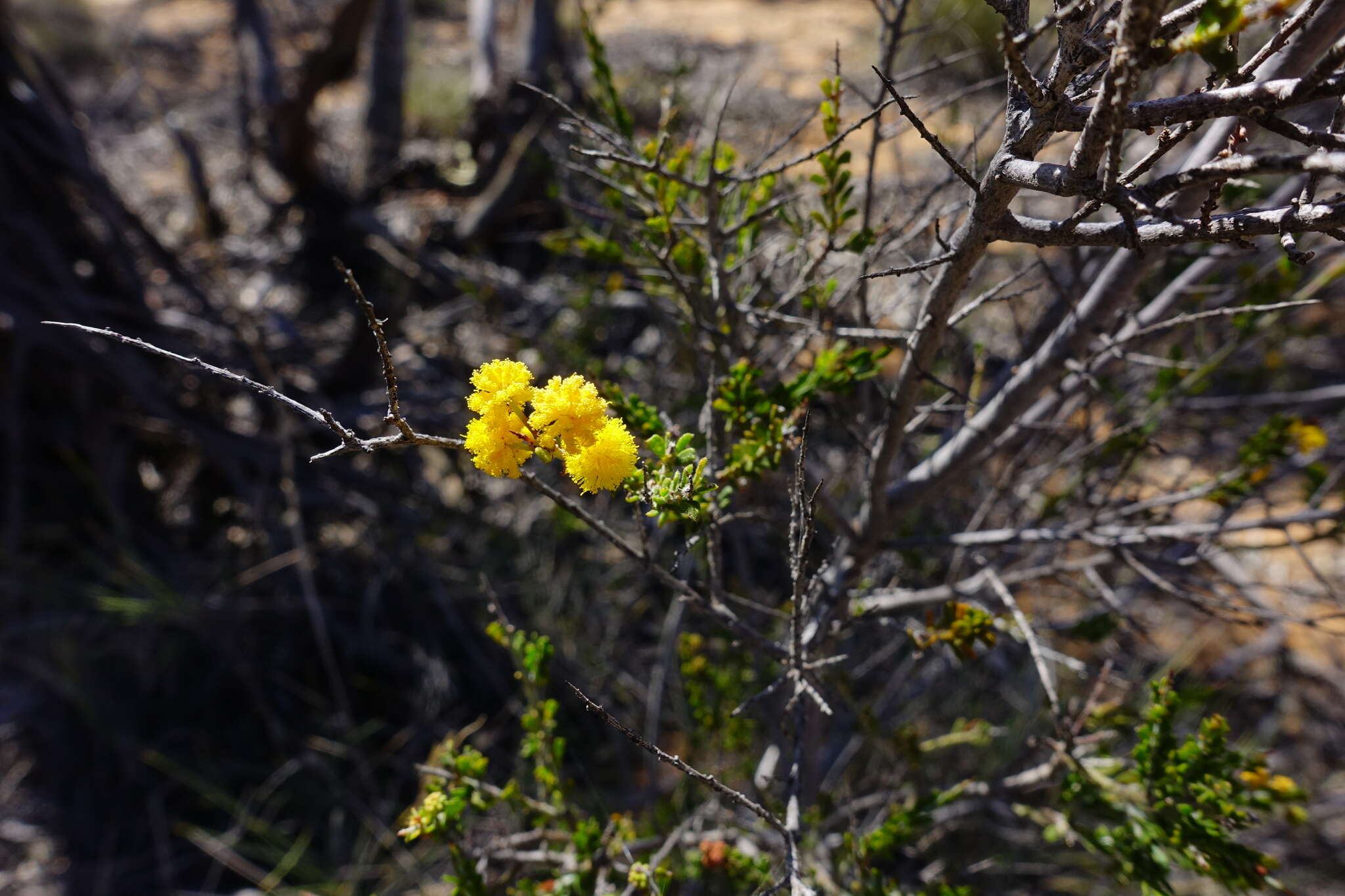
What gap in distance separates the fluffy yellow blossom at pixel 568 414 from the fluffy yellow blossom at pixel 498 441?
0.9 inches

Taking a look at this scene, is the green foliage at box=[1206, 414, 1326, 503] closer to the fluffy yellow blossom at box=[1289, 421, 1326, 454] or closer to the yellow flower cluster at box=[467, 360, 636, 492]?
the fluffy yellow blossom at box=[1289, 421, 1326, 454]

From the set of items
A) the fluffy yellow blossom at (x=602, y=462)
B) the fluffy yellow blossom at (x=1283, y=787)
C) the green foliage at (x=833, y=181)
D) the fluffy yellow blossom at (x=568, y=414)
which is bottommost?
the fluffy yellow blossom at (x=1283, y=787)

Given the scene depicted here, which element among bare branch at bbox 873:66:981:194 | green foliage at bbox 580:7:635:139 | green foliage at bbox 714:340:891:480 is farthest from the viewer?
green foliage at bbox 580:7:635:139

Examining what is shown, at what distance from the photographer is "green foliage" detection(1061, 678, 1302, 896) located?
1.36 m

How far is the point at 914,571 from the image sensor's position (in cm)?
262

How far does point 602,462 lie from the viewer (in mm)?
939

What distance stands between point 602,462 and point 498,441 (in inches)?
5.1

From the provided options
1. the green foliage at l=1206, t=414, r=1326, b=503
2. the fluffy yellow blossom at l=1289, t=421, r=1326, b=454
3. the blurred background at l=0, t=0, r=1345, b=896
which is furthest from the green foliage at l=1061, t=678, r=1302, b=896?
the blurred background at l=0, t=0, r=1345, b=896

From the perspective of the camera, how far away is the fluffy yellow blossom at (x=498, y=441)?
3.09ft

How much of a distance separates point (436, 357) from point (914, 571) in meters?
2.11

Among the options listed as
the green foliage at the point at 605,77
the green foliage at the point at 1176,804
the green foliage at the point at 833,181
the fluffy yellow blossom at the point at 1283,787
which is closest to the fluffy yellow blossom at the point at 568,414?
the green foliage at the point at 833,181

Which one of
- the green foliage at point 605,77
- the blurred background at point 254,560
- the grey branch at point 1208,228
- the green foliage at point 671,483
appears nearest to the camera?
the grey branch at point 1208,228

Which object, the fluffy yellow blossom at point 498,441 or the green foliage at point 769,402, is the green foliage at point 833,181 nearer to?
the green foliage at point 769,402

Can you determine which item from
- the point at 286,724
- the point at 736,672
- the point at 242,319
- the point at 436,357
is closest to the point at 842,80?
the point at 736,672
